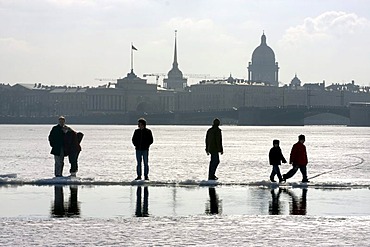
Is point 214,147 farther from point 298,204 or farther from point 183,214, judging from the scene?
point 183,214

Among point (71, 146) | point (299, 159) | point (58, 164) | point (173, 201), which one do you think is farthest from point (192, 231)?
point (71, 146)

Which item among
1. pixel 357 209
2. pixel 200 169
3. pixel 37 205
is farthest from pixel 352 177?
pixel 37 205

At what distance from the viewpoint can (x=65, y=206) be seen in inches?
774

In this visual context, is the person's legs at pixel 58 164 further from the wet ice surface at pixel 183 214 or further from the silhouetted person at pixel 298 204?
the silhouetted person at pixel 298 204

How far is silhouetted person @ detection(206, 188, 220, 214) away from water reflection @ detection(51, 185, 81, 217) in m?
2.39

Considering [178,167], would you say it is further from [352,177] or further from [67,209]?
[67,209]

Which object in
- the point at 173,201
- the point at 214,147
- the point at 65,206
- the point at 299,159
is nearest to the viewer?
the point at 65,206

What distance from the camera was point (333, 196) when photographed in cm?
2220

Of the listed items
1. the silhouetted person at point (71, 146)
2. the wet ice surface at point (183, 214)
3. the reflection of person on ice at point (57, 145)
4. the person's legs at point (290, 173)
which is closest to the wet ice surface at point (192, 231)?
the wet ice surface at point (183, 214)

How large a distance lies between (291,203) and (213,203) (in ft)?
5.04

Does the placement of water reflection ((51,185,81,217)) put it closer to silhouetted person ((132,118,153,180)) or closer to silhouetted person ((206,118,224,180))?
silhouetted person ((132,118,153,180))

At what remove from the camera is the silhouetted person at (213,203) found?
19.1m

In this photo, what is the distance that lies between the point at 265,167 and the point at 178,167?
136 inches

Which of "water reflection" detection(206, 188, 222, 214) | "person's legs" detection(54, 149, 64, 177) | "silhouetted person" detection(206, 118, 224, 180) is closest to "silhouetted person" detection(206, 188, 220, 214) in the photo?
"water reflection" detection(206, 188, 222, 214)
